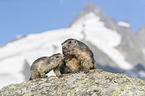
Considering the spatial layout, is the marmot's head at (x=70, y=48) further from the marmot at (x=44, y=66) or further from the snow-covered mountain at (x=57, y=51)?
the snow-covered mountain at (x=57, y=51)

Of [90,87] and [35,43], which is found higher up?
[35,43]

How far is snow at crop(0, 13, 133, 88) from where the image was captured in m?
128

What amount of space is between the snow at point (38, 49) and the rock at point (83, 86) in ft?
340

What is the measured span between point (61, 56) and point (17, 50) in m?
150

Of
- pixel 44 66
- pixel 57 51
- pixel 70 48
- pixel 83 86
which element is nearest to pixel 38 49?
pixel 57 51

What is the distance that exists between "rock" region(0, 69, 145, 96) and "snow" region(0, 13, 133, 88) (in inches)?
4083

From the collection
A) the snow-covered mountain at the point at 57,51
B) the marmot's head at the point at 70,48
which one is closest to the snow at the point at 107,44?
the snow-covered mountain at the point at 57,51

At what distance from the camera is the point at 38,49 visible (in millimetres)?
150750

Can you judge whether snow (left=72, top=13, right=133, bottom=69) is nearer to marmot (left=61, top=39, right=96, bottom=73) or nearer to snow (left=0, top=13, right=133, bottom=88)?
snow (left=0, top=13, right=133, bottom=88)

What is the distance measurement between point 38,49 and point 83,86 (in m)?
140

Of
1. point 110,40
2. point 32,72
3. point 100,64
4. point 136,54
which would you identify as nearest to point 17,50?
point 100,64

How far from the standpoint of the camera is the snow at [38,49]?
5049 inches

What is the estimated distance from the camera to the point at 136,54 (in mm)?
199750

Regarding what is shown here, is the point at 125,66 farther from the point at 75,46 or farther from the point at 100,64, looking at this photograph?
the point at 75,46
